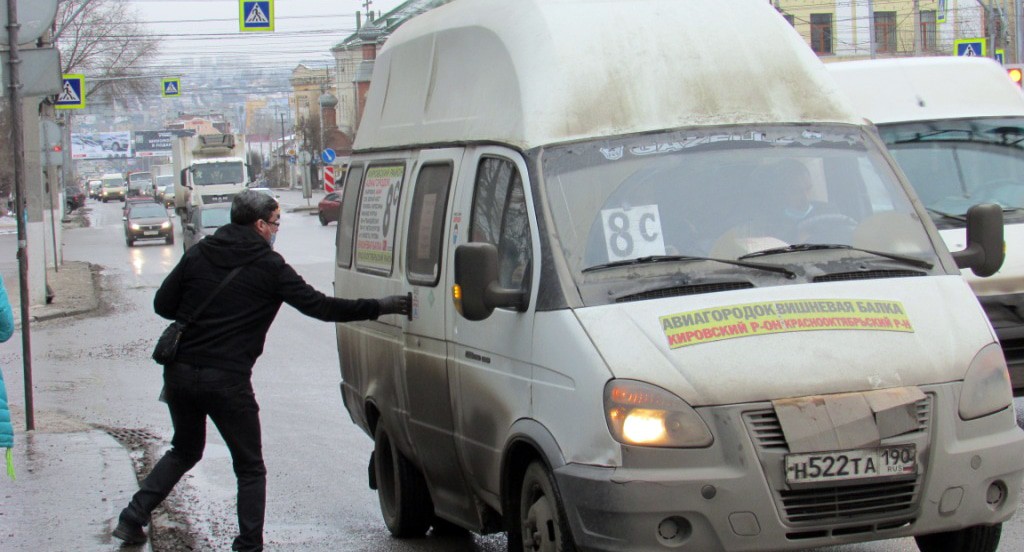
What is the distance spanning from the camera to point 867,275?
17.6 ft

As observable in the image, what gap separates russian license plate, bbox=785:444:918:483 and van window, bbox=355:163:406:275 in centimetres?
295

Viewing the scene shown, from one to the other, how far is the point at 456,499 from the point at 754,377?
215 centimetres

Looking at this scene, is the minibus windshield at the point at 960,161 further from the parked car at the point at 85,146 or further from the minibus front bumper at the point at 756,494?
the parked car at the point at 85,146

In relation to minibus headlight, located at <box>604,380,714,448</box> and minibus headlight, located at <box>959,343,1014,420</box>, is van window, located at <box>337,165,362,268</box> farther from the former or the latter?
minibus headlight, located at <box>959,343,1014,420</box>

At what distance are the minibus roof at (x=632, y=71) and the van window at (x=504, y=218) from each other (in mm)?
151

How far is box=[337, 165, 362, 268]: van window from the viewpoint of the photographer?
26.9ft

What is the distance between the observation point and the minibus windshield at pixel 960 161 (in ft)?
31.4

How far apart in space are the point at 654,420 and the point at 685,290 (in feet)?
1.97

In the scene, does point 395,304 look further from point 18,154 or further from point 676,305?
point 18,154

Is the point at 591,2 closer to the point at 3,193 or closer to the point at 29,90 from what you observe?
the point at 29,90

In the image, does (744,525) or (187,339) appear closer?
(744,525)

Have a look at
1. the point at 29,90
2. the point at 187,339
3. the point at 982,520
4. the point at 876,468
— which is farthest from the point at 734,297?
the point at 29,90

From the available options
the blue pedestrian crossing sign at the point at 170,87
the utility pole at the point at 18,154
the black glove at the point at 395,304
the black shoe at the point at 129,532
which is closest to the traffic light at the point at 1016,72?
the utility pole at the point at 18,154

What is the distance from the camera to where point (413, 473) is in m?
7.26
